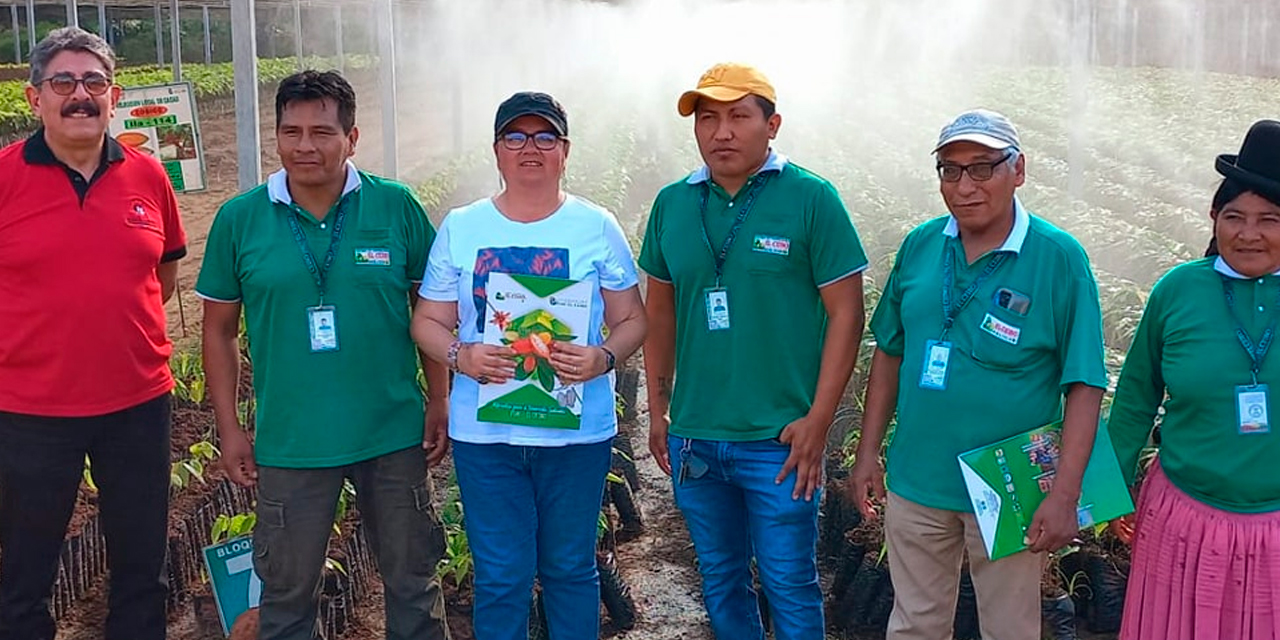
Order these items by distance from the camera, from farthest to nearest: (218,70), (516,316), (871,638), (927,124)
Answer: (218,70), (927,124), (871,638), (516,316)

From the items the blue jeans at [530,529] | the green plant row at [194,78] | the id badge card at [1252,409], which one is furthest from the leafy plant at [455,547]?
the green plant row at [194,78]

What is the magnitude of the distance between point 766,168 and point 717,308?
400mm

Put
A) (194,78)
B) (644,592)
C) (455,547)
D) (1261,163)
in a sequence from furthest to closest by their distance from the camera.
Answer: (194,78)
(644,592)
(455,547)
(1261,163)

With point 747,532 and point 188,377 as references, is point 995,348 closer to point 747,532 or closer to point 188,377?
point 747,532

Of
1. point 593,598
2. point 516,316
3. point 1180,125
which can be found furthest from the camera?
point 1180,125

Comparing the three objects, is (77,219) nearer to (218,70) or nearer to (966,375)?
(966,375)

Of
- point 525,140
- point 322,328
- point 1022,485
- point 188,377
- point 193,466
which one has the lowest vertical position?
point 193,466

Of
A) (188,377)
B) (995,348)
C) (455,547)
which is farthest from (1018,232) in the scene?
(188,377)

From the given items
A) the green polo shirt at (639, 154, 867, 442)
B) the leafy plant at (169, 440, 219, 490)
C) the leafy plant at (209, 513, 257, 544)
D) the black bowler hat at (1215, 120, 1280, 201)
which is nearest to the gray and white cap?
the green polo shirt at (639, 154, 867, 442)

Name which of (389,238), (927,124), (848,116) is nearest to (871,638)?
(389,238)

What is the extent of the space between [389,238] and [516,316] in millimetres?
454

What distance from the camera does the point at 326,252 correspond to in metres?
3.11

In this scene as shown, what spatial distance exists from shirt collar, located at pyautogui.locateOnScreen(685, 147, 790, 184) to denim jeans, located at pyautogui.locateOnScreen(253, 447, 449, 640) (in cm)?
108

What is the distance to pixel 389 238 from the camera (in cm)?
317
